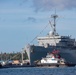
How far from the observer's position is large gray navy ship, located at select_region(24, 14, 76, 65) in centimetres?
17225

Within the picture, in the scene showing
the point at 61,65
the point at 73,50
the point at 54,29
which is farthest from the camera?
the point at 54,29

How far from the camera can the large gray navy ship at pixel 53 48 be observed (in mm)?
172250

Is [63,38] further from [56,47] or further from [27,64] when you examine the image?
[27,64]

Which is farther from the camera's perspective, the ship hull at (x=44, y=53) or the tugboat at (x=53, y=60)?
the ship hull at (x=44, y=53)

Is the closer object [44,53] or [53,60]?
[53,60]

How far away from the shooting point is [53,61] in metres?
168

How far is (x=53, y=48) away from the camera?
577 feet

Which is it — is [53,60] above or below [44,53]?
below

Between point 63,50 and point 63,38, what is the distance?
566 centimetres

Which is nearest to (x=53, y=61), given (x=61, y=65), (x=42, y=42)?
(x=61, y=65)

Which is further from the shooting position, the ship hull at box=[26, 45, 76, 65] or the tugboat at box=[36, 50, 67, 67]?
the ship hull at box=[26, 45, 76, 65]

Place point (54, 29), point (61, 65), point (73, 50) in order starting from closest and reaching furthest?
point (61, 65), point (73, 50), point (54, 29)

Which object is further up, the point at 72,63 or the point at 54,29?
the point at 54,29

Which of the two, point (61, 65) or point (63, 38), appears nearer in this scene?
point (61, 65)
